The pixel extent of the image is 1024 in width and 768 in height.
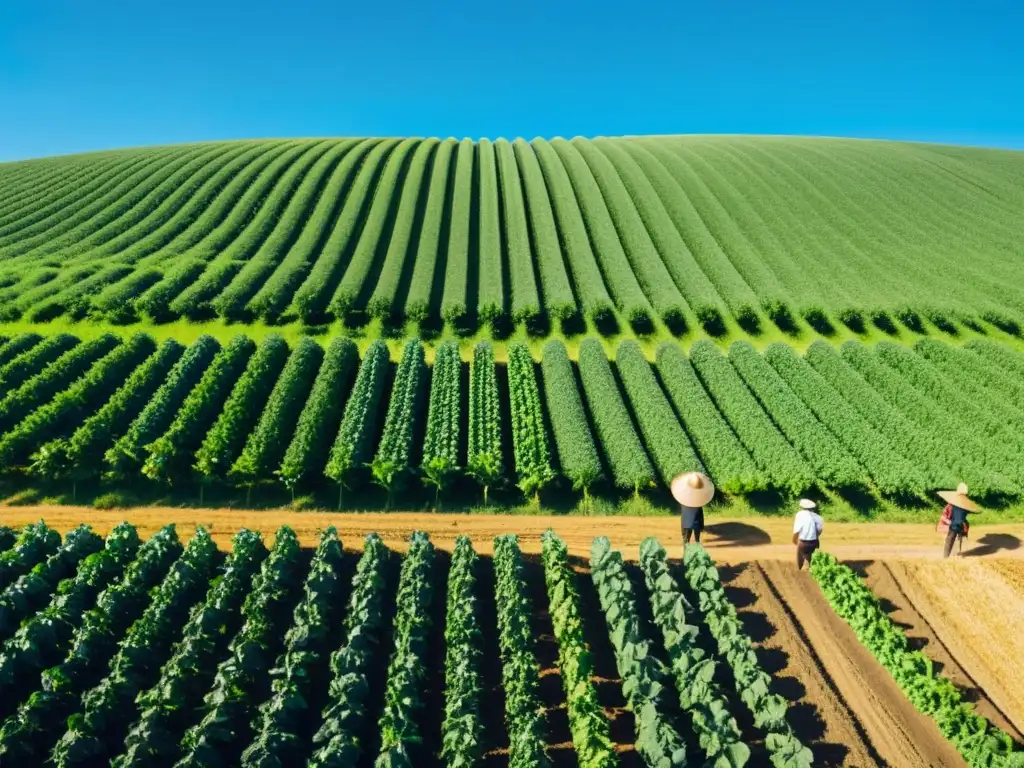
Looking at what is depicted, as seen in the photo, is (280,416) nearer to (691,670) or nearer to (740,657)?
(691,670)

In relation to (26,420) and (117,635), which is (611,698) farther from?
(26,420)

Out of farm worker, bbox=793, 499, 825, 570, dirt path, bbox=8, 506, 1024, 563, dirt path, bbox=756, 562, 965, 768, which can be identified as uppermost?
farm worker, bbox=793, 499, 825, 570

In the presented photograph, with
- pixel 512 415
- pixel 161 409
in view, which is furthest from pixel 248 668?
pixel 161 409

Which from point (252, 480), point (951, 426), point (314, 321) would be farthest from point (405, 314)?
point (951, 426)

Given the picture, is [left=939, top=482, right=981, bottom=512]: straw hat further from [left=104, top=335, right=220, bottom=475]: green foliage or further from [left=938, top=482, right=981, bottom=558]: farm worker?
[left=104, top=335, right=220, bottom=475]: green foliage

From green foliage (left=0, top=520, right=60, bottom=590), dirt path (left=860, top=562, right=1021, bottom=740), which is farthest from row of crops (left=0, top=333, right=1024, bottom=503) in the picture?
green foliage (left=0, top=520, right=60, bottom=590)

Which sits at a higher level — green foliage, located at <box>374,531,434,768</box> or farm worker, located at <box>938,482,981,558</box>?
farm worker, located at <box>938,482,981,558</box>

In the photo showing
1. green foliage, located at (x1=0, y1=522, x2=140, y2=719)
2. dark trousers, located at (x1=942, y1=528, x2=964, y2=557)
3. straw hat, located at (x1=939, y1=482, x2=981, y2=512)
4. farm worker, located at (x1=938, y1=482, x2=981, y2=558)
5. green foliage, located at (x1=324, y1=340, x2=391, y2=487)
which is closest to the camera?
green foliage, located at (x1=0, y1=522, x2=140, y2=719)
